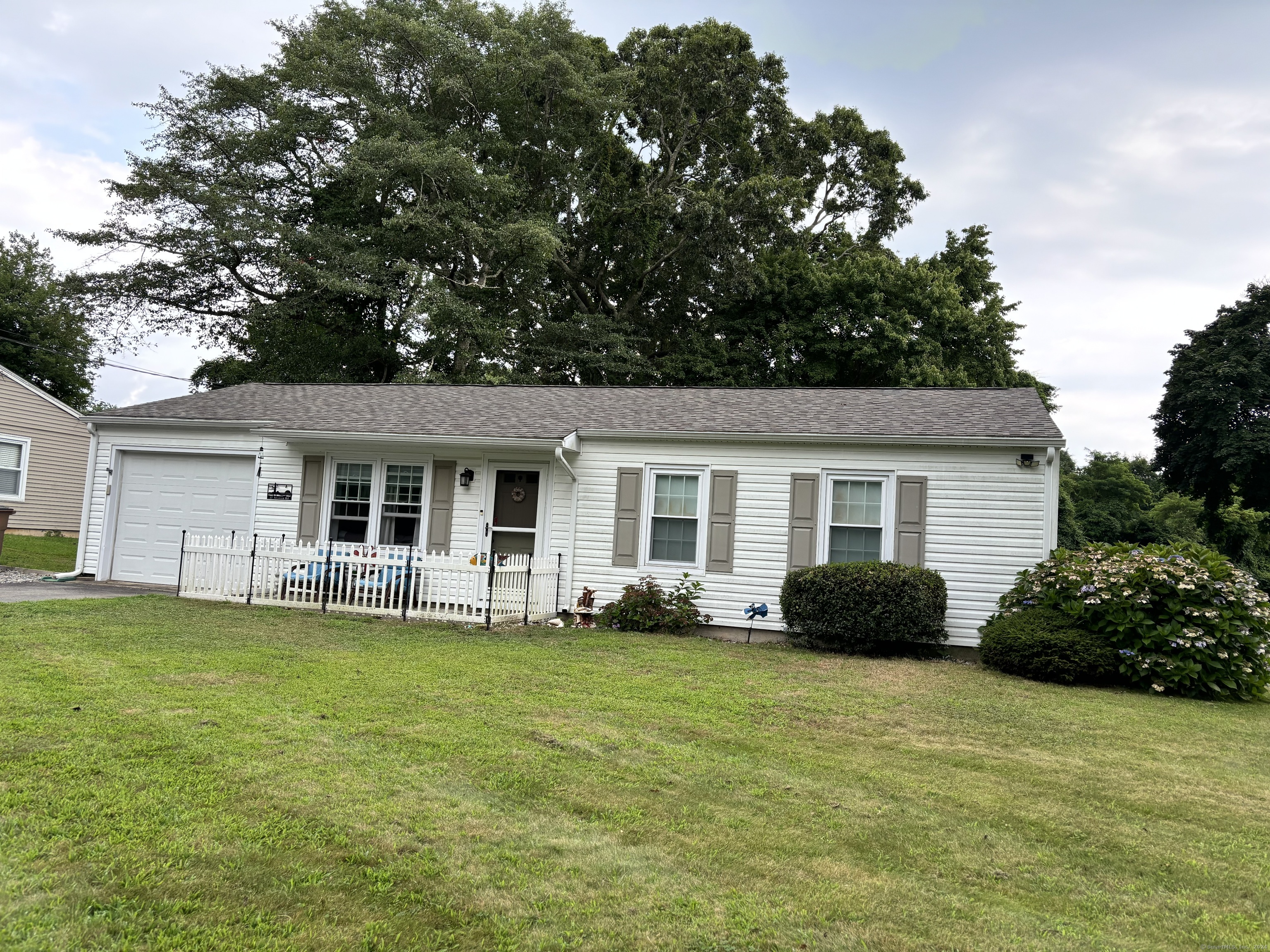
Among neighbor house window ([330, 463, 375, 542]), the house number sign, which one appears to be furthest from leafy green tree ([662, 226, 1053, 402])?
the house number sign

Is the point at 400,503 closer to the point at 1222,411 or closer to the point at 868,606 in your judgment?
the point at 868,606

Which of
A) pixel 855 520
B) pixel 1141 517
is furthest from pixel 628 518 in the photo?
pixel 1141 517

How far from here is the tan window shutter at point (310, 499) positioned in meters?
13.2

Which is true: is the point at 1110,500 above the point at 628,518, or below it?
above

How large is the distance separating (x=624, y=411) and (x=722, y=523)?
8.99 feet

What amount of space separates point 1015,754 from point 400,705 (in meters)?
4.33

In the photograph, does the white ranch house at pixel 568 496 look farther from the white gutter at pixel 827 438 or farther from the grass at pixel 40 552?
the grass at pixel 40 552

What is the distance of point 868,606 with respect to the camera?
1019cm

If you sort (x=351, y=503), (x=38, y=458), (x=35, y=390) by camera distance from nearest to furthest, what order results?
(x=351, y=503) → (x=35, y=390) → (x=38, y=458)

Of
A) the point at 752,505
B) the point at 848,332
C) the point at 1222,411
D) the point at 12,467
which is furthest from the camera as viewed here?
the point at 1222,411

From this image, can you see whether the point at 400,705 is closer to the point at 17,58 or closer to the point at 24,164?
the point at 17,58

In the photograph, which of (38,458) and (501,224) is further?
(501,224)

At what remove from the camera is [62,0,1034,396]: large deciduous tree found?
938 inches

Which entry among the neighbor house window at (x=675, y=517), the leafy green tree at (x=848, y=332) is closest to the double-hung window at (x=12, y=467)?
the leafy green tree at (x=848, y=332)
